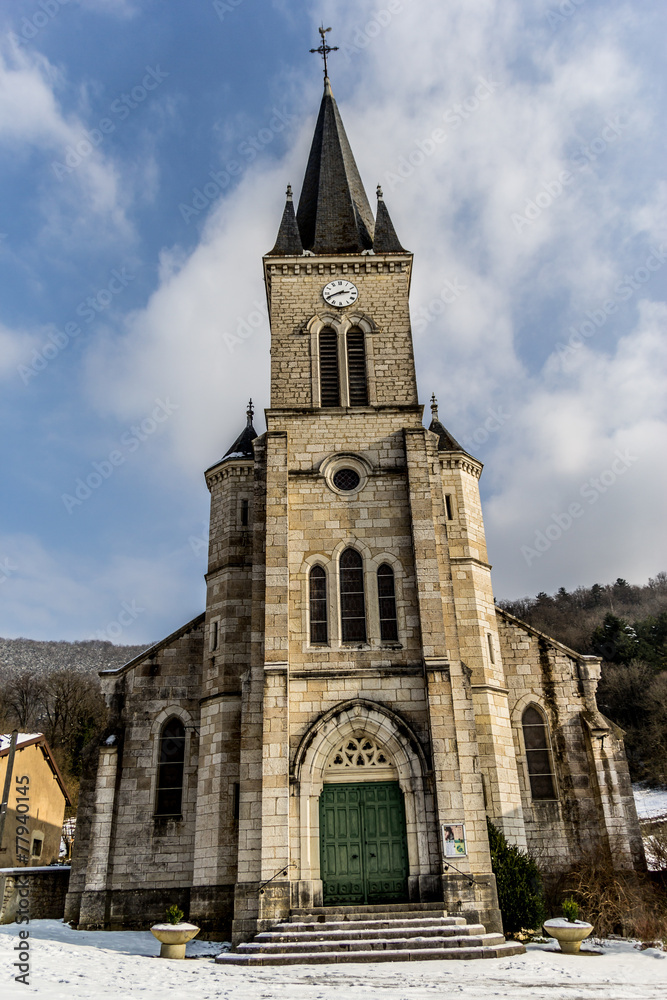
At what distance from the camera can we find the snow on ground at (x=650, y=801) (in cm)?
4219

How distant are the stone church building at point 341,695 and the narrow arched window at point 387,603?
0.06 m

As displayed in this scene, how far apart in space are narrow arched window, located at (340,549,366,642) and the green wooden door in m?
3.53

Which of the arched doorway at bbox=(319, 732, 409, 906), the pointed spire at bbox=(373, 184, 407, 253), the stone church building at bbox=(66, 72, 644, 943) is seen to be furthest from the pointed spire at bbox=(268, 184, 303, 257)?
the arched doorway at bbox=(319, 732, 409, 906)

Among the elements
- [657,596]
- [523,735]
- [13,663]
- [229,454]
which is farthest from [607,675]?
[13,663]

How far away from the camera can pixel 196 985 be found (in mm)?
11211

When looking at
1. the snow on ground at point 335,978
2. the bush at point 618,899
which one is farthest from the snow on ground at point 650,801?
the snow on ground at point 335,978

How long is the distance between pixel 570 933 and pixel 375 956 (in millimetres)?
3703

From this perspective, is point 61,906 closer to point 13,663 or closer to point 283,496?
point 283,496

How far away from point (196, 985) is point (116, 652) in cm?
10299

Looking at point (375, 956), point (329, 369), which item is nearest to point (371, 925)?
point (375, 956)

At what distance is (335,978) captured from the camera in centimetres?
1183

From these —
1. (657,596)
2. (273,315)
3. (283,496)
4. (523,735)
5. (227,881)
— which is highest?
(657,596)

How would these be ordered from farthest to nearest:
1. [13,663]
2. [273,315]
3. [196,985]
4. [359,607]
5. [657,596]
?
[13,663] < [657,596] < [273,315] < [359,607] < [196,985]

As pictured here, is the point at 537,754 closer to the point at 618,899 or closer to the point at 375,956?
the point at 618,899
